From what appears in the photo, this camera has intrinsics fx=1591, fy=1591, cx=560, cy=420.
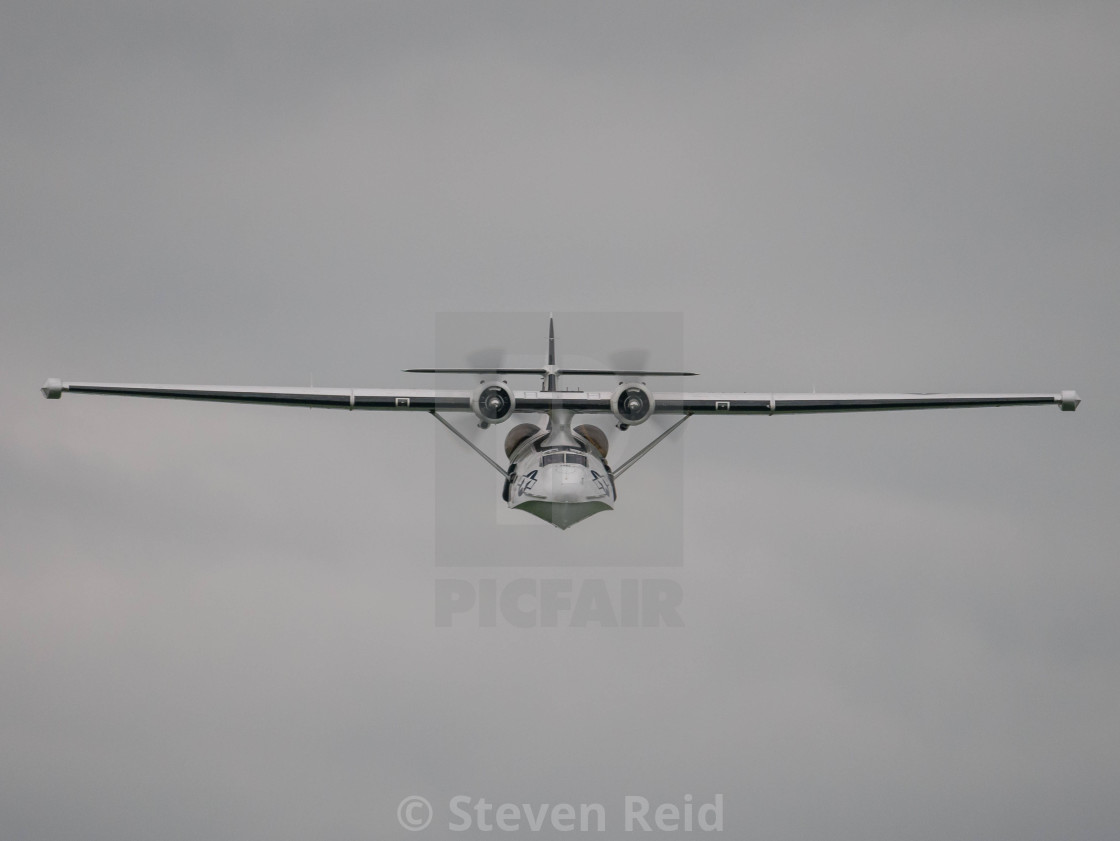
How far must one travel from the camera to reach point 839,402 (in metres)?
42.7

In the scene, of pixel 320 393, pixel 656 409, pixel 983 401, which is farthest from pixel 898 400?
pixel 320 393

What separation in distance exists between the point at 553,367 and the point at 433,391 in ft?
16.4

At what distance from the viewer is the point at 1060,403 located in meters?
43.0

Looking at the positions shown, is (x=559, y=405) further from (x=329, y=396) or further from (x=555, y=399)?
(x=329, y=396)

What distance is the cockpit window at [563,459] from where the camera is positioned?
127 ft

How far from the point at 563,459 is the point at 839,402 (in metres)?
8.53

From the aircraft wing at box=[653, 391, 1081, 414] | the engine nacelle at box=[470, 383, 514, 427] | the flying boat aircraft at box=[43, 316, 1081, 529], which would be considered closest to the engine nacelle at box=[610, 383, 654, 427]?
the flying boat aircraft at box=[43, 316, 1081, 529]

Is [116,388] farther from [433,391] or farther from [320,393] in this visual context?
[433,391]

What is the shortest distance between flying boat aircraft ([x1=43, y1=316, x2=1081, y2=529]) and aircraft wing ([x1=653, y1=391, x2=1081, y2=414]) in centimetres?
3

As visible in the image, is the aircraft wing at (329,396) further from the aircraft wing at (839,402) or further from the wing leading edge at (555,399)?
the aircraft wing at (839,402)

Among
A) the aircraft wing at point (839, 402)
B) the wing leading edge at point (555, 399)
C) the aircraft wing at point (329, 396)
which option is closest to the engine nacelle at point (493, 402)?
the wing leading edge at point (555, 399)

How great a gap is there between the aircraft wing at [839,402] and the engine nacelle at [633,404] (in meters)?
1.39

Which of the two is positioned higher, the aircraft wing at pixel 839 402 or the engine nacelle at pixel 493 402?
the aircraft wing at pixel 839 402

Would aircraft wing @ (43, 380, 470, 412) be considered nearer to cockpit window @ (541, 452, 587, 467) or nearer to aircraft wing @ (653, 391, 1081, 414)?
cockpit window @ (541, 452, 587, 467)
